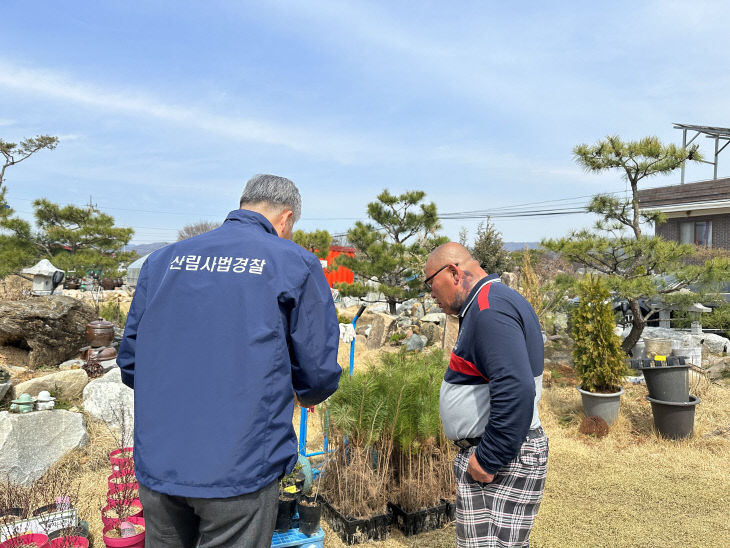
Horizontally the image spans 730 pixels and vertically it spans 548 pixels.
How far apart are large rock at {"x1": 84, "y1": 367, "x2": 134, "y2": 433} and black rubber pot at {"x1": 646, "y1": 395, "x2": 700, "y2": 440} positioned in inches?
187

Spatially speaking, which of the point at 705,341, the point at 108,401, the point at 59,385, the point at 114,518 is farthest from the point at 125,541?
the point at 705,341

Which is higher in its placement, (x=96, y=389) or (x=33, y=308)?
(x=33, y=308)

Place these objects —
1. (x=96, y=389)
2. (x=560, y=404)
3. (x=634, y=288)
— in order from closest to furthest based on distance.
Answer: (x=96, y=389) < (x=560, y=404) < (x=634, y=288)

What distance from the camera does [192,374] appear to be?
137 centimetres

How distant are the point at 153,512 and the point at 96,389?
375 cm

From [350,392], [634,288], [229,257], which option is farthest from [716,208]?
[229,257]

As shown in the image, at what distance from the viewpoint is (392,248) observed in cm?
1390

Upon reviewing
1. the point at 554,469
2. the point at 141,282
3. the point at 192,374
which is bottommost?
the point at 554,469

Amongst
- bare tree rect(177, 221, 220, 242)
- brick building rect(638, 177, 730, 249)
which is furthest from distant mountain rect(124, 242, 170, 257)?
brick building rect(638, 177, 730, 249)

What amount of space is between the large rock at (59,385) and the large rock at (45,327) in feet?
5.57

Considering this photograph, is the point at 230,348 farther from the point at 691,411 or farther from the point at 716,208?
the point at 716,208

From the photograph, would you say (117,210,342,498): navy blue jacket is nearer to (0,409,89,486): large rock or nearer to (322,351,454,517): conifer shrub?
(322,351,454,517): conifer shrub

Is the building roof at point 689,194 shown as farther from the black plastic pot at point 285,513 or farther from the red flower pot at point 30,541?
the red flower pot at point 30,541

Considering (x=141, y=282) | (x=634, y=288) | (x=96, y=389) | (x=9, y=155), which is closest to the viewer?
(x=141, y=282)
